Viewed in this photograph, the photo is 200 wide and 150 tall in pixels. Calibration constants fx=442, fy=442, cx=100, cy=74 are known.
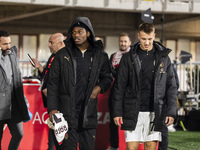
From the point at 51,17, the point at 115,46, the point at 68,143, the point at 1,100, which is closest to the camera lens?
the point at 68,143

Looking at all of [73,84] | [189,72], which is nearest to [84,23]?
[73,84]

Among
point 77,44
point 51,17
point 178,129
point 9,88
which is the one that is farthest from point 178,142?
point 51,17

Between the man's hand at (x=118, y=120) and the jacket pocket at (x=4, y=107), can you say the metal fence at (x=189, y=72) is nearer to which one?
the jacket pocket at (x=4, y=107)

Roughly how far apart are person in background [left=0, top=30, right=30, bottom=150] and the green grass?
3999 mm

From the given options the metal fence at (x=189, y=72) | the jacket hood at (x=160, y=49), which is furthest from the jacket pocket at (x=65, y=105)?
the metal fence at (x=189, y=72)

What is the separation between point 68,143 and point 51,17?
85.9ft

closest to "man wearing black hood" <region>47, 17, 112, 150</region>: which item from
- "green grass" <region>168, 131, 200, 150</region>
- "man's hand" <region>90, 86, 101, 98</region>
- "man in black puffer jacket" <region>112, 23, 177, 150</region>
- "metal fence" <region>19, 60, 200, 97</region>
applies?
"man's hand" <region>90, 86, 101, 98</region>

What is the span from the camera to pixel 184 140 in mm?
10617

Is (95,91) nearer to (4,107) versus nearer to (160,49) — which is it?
(160,49)

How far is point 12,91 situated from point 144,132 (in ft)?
6.80

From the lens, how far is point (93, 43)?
523cm

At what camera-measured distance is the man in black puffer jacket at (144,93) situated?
5.32m

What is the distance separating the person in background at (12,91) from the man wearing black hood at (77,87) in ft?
4.68

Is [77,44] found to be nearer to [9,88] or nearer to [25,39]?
[9,88]
